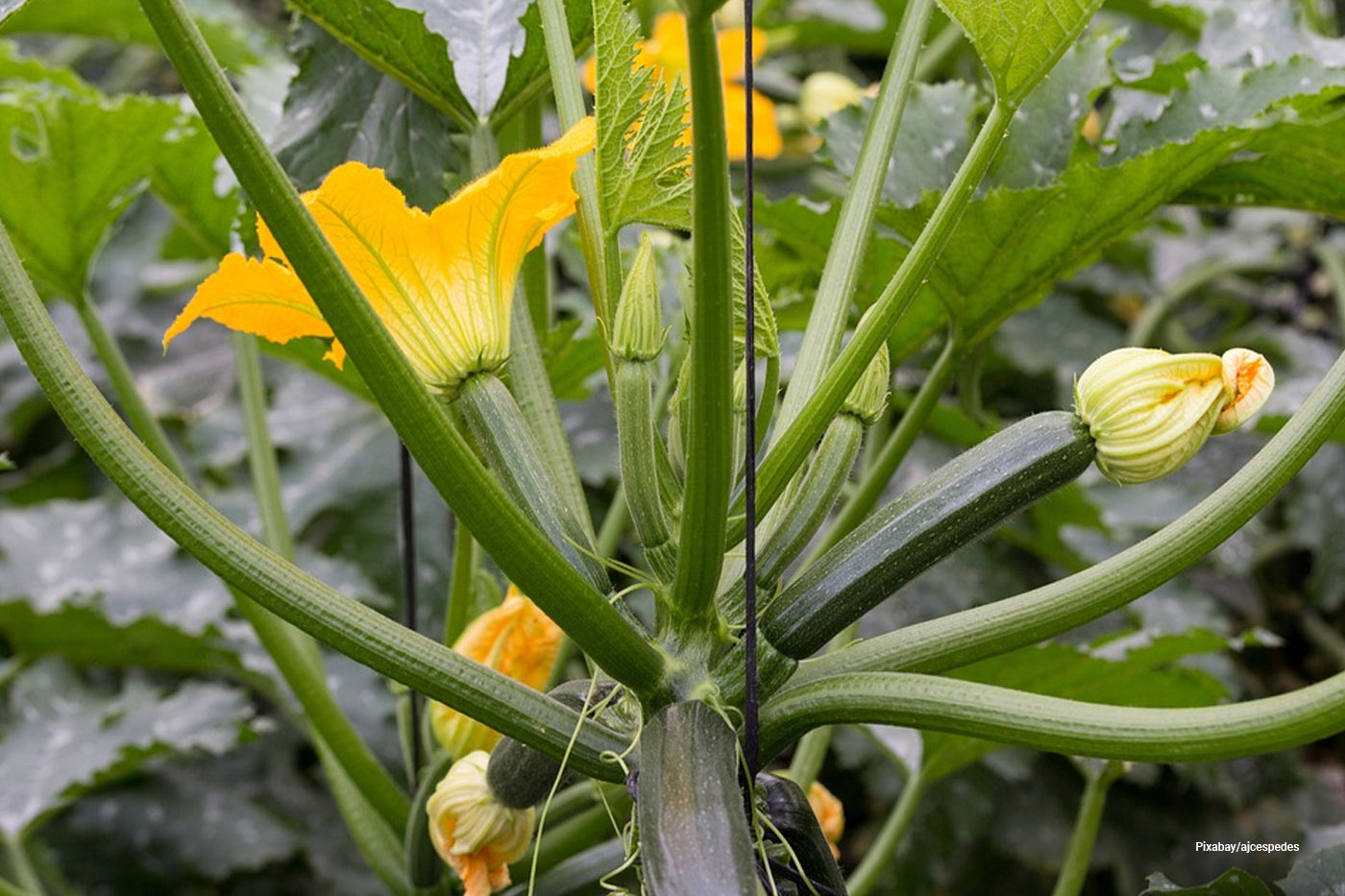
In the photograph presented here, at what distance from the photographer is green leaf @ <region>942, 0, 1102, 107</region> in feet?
2.22

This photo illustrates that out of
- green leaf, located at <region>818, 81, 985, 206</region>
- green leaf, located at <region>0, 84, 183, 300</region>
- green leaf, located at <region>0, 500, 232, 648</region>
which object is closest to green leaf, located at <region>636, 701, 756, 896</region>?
green leaf, located at <region>818, 81, 985, 206</region>

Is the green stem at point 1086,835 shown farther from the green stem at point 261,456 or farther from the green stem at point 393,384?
the green stem at point 261,456

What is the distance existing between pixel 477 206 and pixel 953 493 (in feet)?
0.90

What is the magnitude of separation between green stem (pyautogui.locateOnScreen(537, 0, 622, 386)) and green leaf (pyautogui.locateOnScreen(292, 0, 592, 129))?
11 cm

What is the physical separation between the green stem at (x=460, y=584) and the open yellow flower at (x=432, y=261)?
0.78ft

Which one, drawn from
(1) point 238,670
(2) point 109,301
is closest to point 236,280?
(1) point 238,670

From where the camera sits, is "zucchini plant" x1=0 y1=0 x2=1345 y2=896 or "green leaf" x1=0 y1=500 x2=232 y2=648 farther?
"green leaf" x1=0 y1=500 x2=232 y2=648

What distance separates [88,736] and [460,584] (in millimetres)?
751

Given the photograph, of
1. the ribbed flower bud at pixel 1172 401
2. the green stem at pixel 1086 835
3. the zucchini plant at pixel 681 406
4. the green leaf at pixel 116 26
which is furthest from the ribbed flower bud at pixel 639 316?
the green leaf at pixel 116 26

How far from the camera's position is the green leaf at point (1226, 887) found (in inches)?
30.5

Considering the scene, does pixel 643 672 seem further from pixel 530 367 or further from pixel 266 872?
pixel 266 872

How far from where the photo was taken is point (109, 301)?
2.13 metres

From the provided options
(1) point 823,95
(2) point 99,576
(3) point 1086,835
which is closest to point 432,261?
(3) point 1086,835

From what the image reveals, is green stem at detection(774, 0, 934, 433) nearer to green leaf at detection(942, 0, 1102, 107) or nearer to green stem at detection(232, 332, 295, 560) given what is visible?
green leaf at detection(942, 0, 1102, 107)
